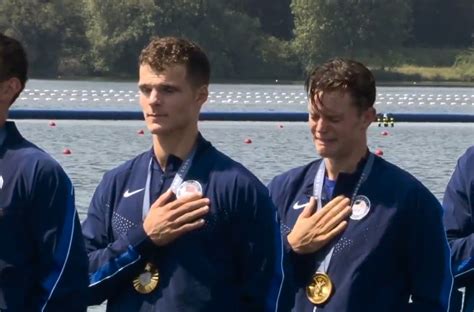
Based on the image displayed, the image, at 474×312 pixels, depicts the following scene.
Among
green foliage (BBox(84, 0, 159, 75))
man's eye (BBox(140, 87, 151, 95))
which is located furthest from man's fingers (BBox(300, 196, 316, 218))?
green foliage (BBox(84, 0, 159, 75))

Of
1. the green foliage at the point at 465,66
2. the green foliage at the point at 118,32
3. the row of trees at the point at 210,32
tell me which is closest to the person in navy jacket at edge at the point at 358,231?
the row of trees at the point at 210,32

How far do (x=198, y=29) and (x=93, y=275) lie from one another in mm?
71386

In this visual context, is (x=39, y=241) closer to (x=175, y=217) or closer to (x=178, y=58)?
(x=175, y=217)

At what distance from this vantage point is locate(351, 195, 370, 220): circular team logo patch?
5.74m

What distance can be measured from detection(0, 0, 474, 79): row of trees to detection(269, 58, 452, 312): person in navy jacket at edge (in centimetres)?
6493

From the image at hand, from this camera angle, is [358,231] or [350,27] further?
[350,27]

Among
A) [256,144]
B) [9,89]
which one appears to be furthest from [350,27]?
[9,89]

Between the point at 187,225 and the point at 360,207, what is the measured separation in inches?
28.6

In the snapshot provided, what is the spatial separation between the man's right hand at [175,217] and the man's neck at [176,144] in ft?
0.52

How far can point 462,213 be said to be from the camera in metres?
6.39

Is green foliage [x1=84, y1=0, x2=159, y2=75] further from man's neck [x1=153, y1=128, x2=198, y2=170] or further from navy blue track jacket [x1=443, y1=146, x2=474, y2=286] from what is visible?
man's neck [x1=153, y1=128, x2=198, y2=170]

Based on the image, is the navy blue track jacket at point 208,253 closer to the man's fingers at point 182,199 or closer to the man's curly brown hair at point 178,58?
the man's fingers at point 182,199

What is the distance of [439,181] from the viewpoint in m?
20.1

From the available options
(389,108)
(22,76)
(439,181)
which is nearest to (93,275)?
(22,76)
